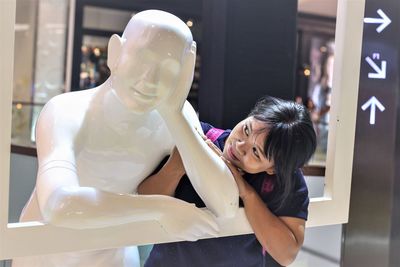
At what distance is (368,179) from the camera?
4.74 ft

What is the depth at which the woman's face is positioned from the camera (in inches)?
30.2

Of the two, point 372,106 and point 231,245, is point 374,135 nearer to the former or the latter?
point 372,106

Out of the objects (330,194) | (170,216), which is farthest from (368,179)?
(170,216)

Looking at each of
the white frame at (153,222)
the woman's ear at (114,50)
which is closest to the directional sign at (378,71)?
the white frame at (153,222)

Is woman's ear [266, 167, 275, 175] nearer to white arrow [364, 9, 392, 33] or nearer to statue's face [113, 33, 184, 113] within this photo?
statue's face [113, 33, 184, 113]

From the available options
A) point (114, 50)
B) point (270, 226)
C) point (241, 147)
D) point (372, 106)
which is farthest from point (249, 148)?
point (372, 106)

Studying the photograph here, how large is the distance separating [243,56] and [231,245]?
14.0 inches

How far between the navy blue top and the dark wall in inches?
4.2

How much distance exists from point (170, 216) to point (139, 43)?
0.24 metres

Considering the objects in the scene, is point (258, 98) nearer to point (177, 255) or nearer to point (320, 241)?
point (177, 255)

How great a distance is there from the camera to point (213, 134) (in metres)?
0.87

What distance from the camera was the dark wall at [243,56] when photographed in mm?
953

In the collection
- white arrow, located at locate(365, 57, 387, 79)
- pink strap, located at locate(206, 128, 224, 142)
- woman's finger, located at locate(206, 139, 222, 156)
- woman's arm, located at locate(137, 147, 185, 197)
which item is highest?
white arrow, located at locate(365, 57, 387, 79)

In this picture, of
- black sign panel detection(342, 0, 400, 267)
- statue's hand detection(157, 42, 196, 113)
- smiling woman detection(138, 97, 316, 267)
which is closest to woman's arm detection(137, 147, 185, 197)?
smiling woman detection(138, 97, 316, 267)
